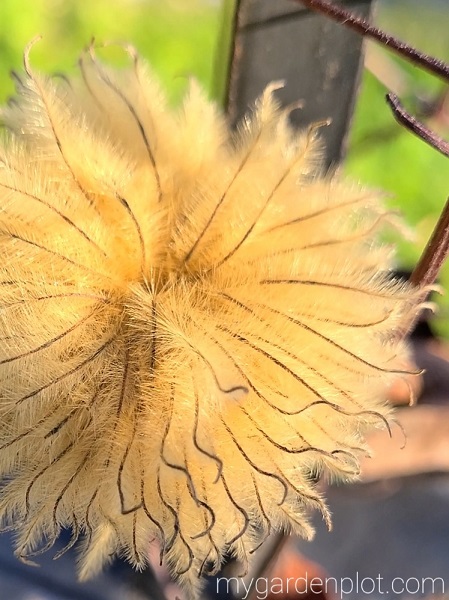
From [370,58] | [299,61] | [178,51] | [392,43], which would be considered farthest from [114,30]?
[392,43]

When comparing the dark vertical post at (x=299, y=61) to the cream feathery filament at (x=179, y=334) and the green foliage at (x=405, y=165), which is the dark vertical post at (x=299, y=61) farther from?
the green foliage at (x=405, y=165)

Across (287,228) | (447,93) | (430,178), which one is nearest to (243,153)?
(287,228)

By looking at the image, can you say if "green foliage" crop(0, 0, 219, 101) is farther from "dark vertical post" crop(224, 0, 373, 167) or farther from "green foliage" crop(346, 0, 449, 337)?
"dark vertical post" crop(224, 0, 373, 167)

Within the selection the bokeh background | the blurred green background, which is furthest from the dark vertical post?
the blurred green background

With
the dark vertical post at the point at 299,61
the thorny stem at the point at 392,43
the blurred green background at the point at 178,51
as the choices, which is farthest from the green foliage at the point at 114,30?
the thorny stem at the point at 392,43

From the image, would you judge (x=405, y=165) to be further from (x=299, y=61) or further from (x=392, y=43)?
(x=392, y=43)
